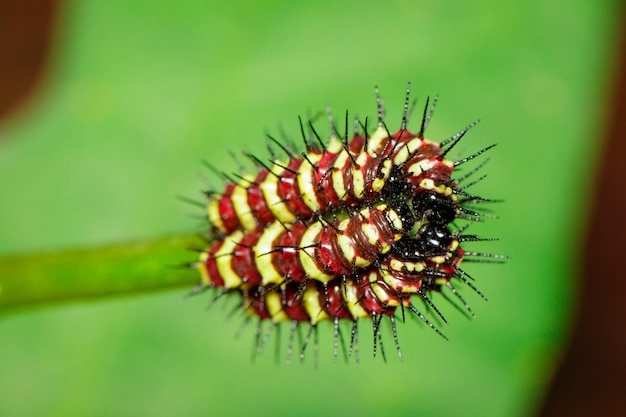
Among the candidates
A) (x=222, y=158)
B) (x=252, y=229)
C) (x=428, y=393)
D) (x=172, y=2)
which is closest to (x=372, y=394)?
(x=428, y=393)

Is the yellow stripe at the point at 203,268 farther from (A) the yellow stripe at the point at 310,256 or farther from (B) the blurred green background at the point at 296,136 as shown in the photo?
(B) the blurred green background at the point at 296,136

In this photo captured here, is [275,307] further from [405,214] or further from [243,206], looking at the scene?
[405,214]

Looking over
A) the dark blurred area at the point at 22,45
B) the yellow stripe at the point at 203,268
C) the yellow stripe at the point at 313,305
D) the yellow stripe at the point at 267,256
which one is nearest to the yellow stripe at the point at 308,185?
the yellow stripe at the point at 267,256

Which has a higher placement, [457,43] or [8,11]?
[8,11]

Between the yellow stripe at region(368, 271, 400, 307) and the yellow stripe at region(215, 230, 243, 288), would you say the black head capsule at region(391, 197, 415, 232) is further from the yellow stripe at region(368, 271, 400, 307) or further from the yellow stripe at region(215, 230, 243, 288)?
the yellow stripe at region(215, 230, 243, 288)

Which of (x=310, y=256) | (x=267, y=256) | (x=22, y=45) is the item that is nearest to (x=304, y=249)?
(x=310, y=256)

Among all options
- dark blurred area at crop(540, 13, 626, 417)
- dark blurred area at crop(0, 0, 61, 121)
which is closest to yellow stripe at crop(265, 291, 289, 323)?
dark blurred area at crop(0, 0, 61, 121)

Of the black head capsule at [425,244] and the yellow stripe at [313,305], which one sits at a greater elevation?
the black head capsule at [425,244]

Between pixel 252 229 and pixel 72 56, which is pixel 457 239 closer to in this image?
pixel 252 229
